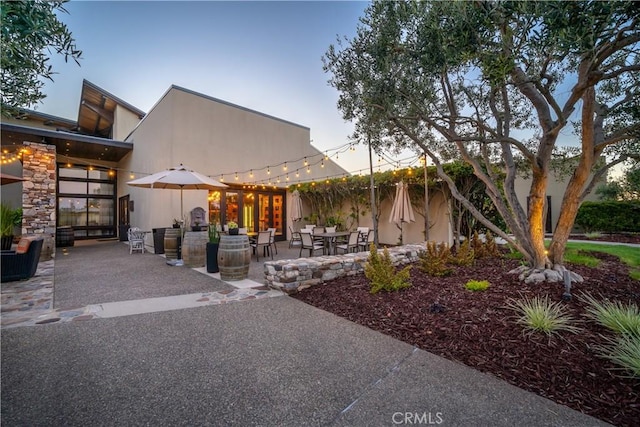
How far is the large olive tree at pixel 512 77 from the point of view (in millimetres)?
2689

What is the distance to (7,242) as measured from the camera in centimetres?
722

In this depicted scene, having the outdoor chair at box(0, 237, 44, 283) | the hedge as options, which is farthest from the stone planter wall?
the hedge

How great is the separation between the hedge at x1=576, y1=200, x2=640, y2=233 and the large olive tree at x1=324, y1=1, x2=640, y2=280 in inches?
364

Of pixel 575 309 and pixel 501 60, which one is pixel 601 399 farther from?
pixel 501 60

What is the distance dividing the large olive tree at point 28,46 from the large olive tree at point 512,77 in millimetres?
3556

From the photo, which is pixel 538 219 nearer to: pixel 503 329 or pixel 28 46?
pixel 503 329

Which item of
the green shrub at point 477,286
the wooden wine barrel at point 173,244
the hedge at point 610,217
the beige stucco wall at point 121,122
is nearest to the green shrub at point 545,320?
the green shrub at point 477,286

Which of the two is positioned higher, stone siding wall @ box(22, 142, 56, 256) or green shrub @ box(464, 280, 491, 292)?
stone siding wall @ box(22, 142, 56, 256)

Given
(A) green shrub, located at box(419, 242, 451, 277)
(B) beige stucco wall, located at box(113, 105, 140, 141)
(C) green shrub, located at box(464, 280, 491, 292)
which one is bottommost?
(C) green shrub, located at box(464, 280, 491, 292)

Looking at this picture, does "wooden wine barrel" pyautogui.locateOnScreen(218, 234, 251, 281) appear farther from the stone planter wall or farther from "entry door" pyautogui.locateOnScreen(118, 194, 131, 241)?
"entry door" pyautogui.locateOnScreen(118, 194, 131, 241)

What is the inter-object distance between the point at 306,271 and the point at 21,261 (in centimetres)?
579

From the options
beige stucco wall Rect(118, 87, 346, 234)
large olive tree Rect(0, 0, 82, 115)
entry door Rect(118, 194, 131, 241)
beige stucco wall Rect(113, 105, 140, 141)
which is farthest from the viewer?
beige stucco wall Rect(113, 105, 140, 141)

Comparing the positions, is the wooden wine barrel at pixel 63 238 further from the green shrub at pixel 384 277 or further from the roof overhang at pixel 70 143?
the green shrub at pixel 384 277

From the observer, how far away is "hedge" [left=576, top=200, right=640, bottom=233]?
11742 millimetres
